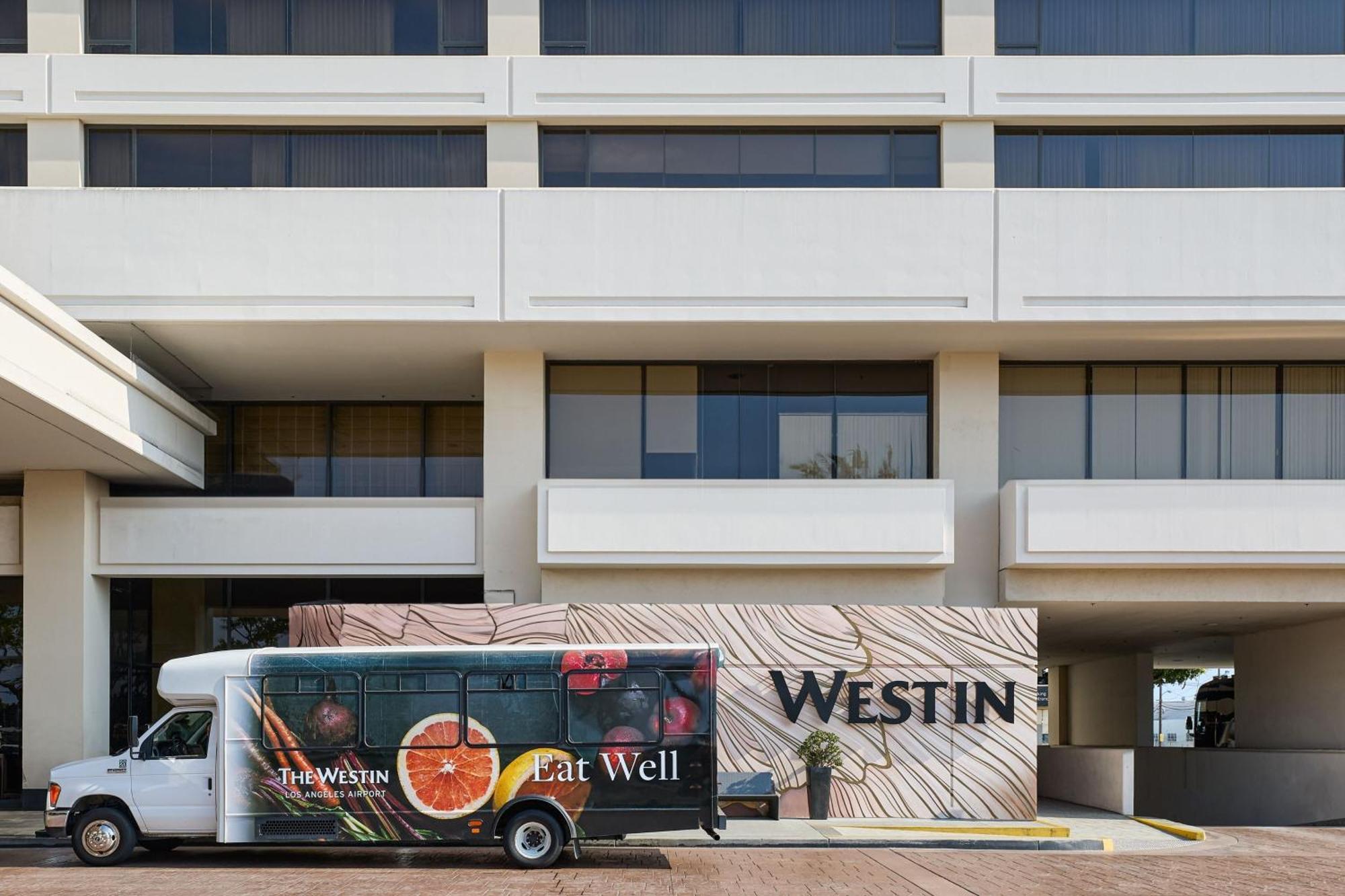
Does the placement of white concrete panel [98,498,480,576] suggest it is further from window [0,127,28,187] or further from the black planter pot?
the black planter pot

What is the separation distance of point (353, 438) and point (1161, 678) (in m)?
57.2

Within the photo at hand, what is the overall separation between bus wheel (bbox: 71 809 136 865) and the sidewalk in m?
2.91

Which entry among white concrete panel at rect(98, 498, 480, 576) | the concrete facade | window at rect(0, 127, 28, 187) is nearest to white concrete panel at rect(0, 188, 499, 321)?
the concrete facade

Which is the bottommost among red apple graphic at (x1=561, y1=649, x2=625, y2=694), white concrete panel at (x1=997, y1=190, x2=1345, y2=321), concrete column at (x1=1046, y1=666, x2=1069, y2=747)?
concrete column at (x1=1046, y1=666, x2=1069, y2=747)

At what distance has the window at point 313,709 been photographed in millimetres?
16984

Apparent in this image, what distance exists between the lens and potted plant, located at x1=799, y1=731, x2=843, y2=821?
71.1 feet

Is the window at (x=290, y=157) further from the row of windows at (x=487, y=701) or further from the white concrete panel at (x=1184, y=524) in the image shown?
the white concrete panel at (x=1184, y=524)

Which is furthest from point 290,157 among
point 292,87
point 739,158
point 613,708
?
point 613,708

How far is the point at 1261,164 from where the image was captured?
2527 cm

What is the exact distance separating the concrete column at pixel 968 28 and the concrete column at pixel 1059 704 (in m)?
28.6

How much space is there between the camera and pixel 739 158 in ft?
82.8

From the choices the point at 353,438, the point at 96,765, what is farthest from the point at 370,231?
the point at 96,765

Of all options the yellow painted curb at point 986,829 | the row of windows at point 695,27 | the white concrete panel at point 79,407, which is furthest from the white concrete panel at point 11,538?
the yellow painted curb at point 986,829

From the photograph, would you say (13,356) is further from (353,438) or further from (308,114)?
(353,438)
